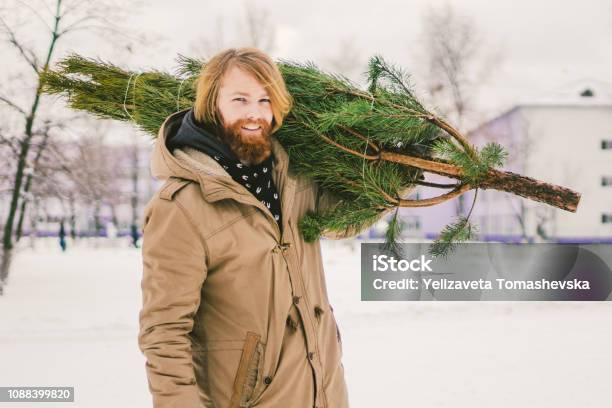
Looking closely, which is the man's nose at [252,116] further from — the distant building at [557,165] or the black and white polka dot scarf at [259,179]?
the distant building at [557,165]

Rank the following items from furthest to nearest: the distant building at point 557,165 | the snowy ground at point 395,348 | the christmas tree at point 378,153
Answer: the distant building at point 557,165
the snowy ground at point 395,348
the christmas tree at point 378,153

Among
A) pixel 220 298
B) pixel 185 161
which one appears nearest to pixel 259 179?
pixel 185 161

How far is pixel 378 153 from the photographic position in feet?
5.62

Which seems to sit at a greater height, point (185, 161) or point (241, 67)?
point (241, 67)

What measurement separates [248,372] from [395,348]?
5500 millimetres

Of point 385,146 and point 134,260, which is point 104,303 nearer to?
point 134,260

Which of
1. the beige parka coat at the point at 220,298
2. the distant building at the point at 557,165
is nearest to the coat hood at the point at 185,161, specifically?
the beige parka coat at the point at 220,298

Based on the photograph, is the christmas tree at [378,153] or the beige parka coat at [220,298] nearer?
the beige parka coat at [220,298]

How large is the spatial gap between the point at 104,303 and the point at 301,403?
864cm

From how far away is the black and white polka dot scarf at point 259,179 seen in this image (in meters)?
1.48

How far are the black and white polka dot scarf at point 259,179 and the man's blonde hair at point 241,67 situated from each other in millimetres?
115

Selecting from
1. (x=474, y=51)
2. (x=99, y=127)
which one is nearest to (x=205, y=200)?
(x=99, y=127)

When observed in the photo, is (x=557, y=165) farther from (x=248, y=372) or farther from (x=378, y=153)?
(x=248, y=372)

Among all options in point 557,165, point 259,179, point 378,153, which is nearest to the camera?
point 259,179
